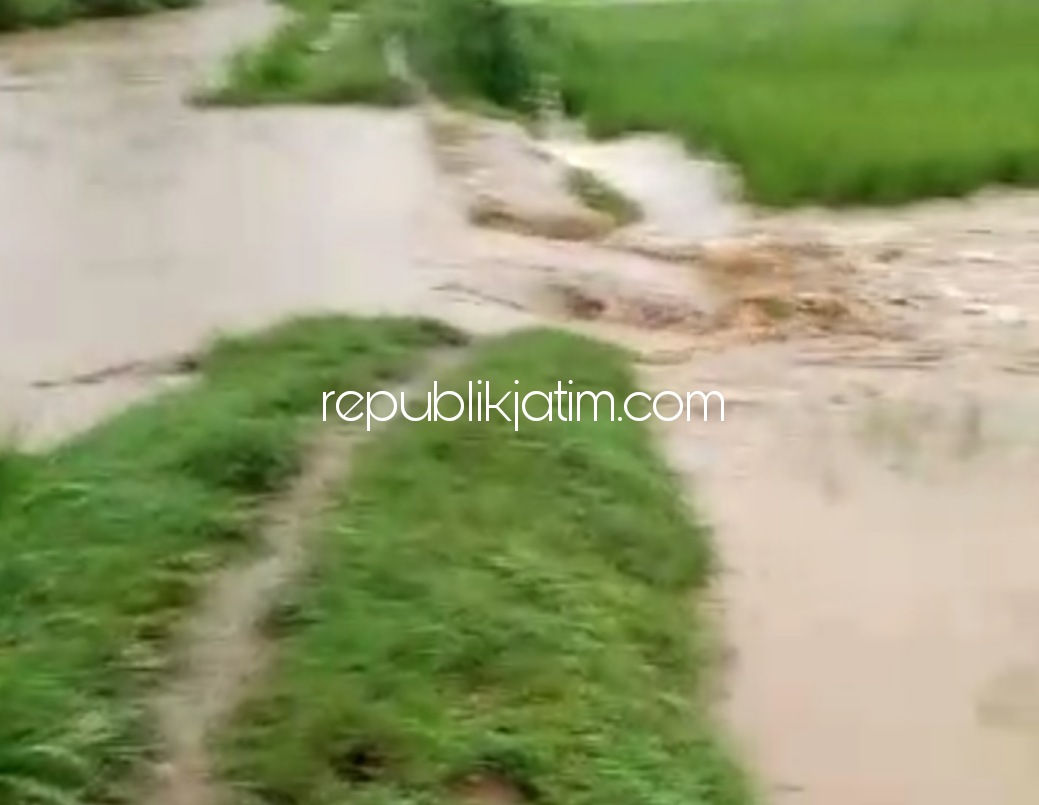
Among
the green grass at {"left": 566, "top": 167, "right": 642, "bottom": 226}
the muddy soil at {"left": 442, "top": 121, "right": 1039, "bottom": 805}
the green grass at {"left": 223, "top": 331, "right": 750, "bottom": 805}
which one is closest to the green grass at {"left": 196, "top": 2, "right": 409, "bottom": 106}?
the muddy soil at {"left": 442, "top": 121, "right": 1039, "bottom": 805}

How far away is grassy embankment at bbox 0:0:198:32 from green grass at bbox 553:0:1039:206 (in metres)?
3.18

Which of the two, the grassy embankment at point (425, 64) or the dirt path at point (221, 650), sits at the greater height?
the grassy embankment at point (425, 64)

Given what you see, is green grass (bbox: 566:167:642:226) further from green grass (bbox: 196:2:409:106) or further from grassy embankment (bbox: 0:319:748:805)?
grassy embankment (bbox: 0:319:748:805)

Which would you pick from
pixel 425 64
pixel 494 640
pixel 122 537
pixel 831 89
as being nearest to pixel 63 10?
pixel 425 64

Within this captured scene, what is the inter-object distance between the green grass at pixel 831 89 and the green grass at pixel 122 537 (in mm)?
3840

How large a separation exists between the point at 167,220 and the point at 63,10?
251 inches

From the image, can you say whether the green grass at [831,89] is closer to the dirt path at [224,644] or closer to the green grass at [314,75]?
the green grass at [314,75]

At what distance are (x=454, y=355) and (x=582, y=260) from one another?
1.70m

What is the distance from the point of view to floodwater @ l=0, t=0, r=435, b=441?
8.00 m

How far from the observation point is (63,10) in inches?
613

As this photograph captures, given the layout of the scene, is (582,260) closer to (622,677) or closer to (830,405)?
(830,405)

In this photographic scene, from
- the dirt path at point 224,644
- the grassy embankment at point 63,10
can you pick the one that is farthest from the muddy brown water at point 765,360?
the grassy embankment at point 63,10

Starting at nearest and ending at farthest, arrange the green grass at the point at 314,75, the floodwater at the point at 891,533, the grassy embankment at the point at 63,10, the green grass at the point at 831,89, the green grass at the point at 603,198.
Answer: the floodwater at the point at 891,533
the green grass at the point at 603,198
the green grass at the point at 831,89
the green grass at the point at 314,75
the grassy embankment at the point at 63,10

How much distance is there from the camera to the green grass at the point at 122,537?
407 centimetres
